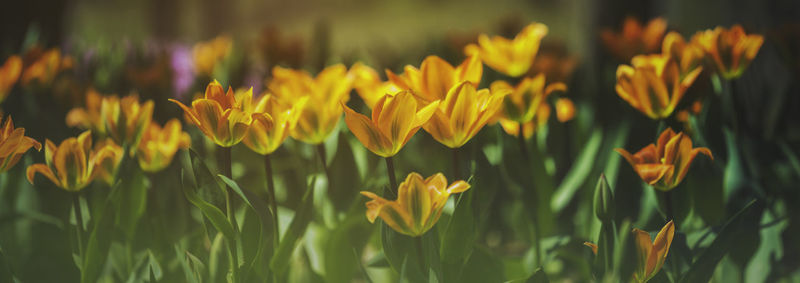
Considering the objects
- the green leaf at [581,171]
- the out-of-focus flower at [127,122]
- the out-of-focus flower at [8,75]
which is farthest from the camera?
the green leaf at [581,171]

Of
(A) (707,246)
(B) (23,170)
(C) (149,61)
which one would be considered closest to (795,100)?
(A) (707,246)

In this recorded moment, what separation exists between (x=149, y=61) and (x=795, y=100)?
150 centimetres

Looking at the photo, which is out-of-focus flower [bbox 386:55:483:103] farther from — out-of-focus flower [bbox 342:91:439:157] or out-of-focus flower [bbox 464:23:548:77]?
out-of-focus flower [bbox 464:23:548:77]

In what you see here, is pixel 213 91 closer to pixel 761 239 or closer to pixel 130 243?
pixel 130 243

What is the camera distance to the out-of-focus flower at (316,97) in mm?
729

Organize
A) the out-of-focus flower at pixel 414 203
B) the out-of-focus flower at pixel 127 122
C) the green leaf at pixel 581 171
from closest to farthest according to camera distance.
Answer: the out-of-focus flower at pixel 414 203 < the out-of-focus flower at pixel 127 122 < the green leaf at pixel 581 171

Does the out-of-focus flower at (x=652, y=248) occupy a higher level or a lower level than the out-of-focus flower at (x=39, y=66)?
lower

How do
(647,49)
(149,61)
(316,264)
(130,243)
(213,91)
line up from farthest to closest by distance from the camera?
(149,61) < (647,49) < (316,264) < (130,243) < (213,91)

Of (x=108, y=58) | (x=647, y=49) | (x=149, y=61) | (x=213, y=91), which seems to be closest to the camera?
(x=213, y=91)

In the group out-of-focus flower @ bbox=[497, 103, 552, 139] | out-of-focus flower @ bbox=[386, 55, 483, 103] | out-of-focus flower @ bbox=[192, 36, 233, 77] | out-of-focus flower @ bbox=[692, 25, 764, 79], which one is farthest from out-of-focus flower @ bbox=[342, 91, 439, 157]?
out-of-focus flower @ bbox=[192, 36, 233, 77]

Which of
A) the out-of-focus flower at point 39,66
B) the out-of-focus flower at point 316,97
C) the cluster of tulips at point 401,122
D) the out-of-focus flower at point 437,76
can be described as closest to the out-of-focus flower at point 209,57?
the out-of-focus flower at point 39,66

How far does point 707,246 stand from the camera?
71 cm

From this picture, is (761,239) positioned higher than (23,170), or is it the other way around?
(23,170)

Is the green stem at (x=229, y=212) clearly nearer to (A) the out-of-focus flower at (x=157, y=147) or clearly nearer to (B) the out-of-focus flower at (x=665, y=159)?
(A) the out-of-focus flower at (x=157, y=147)
